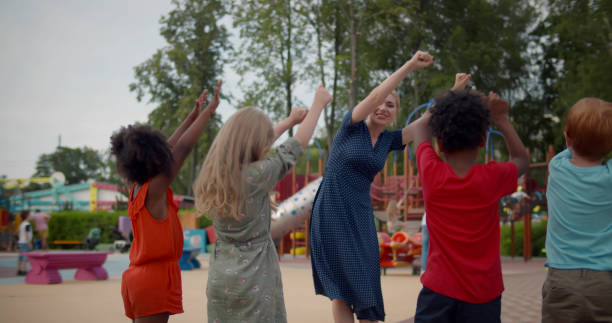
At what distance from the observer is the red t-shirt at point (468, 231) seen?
7.64ft

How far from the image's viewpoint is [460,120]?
238 centimetres

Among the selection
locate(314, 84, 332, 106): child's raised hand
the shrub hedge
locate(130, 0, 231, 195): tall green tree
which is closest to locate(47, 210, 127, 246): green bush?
the shrub hedge

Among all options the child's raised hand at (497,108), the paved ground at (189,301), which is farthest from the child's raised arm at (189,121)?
the paved ground at (189,301)

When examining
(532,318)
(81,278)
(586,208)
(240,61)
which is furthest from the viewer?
(240,61)

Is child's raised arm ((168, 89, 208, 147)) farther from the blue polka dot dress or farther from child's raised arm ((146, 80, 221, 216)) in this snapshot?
the blue polka dot dress

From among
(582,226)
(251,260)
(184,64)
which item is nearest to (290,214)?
(251,260)

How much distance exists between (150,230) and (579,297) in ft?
6.74

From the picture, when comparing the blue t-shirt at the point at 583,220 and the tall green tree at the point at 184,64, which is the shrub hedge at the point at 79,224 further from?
the blue t-shirt at the point at 583,220

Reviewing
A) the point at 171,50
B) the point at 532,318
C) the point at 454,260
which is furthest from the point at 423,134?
the point at 171,50

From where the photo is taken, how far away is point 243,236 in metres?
2.56

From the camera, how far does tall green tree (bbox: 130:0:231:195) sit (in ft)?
104

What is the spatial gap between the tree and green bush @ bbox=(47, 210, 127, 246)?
60126 millimetres

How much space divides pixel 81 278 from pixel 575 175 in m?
10.8

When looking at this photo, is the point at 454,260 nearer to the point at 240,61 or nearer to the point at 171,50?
the point at 240,61
